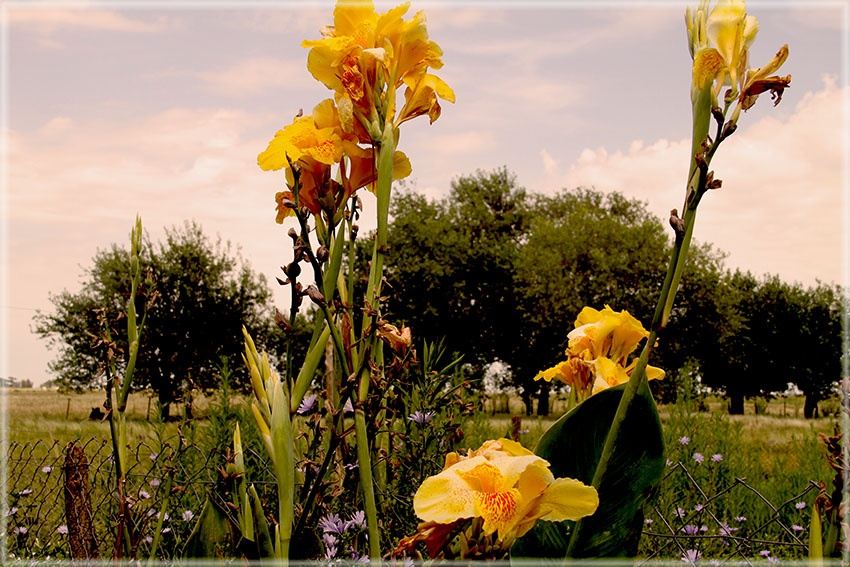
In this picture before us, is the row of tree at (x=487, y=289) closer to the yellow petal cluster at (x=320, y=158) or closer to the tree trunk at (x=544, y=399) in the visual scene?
the tree trunk at (x=544, y=399)

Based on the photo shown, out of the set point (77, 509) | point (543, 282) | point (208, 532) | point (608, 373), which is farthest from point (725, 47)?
point (543, 282)

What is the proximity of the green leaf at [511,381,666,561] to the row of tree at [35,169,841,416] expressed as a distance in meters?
19.6

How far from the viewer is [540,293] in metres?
22.5

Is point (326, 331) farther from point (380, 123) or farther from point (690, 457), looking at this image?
point (690, 457)

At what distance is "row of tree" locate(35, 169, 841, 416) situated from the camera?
71.6 feet

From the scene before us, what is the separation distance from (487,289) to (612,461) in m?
24.4

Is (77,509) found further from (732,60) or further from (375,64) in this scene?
(732,60)

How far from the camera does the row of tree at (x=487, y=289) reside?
21828mm

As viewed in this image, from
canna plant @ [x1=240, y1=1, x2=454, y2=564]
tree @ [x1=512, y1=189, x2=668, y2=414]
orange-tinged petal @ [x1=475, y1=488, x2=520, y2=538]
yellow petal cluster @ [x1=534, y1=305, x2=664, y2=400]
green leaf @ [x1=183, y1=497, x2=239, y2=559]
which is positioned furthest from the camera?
tree @ [x1=512, y1=189, x2=668, y2=414]

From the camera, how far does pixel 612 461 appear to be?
30.0 inches

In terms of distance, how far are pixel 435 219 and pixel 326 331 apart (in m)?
24.7

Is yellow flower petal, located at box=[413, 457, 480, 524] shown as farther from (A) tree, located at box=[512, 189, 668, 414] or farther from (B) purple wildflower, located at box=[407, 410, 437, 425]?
(A) tree, located at box=[512, 189, 668, 414]

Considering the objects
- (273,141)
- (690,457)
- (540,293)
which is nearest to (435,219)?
(540,293)

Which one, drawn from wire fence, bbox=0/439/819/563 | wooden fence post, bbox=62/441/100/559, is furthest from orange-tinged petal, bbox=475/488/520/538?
wire fence, bbox=0/439/819/563
